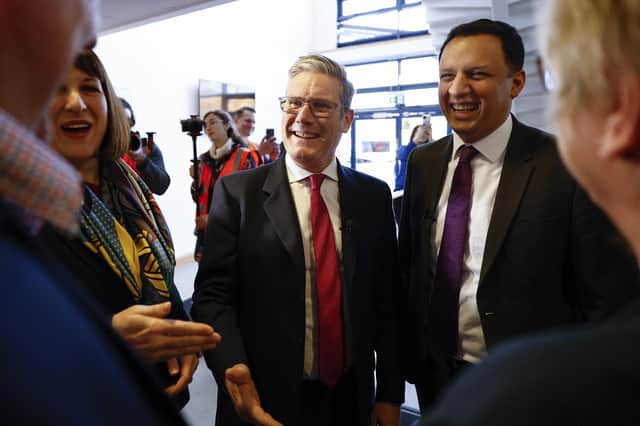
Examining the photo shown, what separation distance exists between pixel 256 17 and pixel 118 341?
408 inches

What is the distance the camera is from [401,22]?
36.7 ft

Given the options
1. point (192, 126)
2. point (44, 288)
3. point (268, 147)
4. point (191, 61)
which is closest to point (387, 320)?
point (44, 288)

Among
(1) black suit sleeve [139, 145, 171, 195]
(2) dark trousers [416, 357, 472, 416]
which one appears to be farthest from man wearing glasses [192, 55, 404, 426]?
(1) black suit sleeve [139, 145, 171, 195]

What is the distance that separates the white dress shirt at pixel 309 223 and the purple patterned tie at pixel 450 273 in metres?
0.38

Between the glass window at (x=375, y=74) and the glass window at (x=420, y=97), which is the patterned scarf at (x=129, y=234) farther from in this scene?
the glass window at (x=375, y=74)

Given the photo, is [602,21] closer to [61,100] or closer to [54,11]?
[54,11]

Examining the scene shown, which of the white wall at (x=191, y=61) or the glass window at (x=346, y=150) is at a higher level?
the white wall at (x=191, y=61)

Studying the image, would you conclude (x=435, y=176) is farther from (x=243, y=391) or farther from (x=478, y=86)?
(x=243, y=391)

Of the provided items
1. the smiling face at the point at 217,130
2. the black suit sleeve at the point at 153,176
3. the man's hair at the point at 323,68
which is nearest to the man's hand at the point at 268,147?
the smiling face at the point at 217,130

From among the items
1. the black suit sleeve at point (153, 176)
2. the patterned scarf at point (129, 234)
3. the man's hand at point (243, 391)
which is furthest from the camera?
the black suit sleeve at point (153, 176)

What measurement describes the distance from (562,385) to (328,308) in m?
1.20

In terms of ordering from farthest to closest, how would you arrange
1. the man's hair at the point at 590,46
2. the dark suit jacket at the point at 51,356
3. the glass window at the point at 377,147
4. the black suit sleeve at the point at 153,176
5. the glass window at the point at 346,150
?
1. the glass window at the point at 346,150
2. the glass window at the point at 377,147
3. the black suit sleeve at the point at 153,176
4. the man's hair at the point at 590,46
5. the dark suit jacket at the point at 51,356

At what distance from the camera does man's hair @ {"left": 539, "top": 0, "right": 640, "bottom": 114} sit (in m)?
0.50

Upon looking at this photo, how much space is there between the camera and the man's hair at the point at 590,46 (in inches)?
19.8
